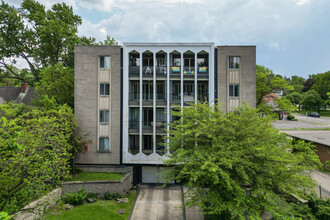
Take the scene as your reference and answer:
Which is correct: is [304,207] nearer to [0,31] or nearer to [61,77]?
[61,77]

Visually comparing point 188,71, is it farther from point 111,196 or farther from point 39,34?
point 39,34

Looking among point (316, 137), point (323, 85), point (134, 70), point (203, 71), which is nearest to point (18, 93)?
point (134, 70)

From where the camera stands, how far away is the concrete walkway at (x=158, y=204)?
535 inches

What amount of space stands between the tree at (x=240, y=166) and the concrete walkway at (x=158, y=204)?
11.6 feet

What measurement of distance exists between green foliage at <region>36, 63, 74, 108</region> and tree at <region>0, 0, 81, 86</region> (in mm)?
4814

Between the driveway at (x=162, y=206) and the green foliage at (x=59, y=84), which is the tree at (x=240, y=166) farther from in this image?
the green foliage at (x=59, y=84)

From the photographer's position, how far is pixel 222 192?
35.9ft

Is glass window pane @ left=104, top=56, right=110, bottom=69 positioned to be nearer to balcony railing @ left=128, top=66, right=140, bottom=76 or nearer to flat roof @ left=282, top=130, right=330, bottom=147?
balcony railing @ left=128, top=66, right=140, bottom=76

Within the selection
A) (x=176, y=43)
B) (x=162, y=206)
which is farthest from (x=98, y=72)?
(x=162, y=206)

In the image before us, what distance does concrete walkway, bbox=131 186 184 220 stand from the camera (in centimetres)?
1359

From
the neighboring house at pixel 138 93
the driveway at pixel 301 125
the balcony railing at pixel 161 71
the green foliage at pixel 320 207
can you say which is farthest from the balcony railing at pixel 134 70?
the driveway at pixel 301 125

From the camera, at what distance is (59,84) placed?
67.6 ft

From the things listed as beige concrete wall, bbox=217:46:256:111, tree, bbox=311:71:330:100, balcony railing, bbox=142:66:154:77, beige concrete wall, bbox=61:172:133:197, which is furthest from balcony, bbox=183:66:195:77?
tree, bbox=311:71:330:100

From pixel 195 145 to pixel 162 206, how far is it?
6.56 m
